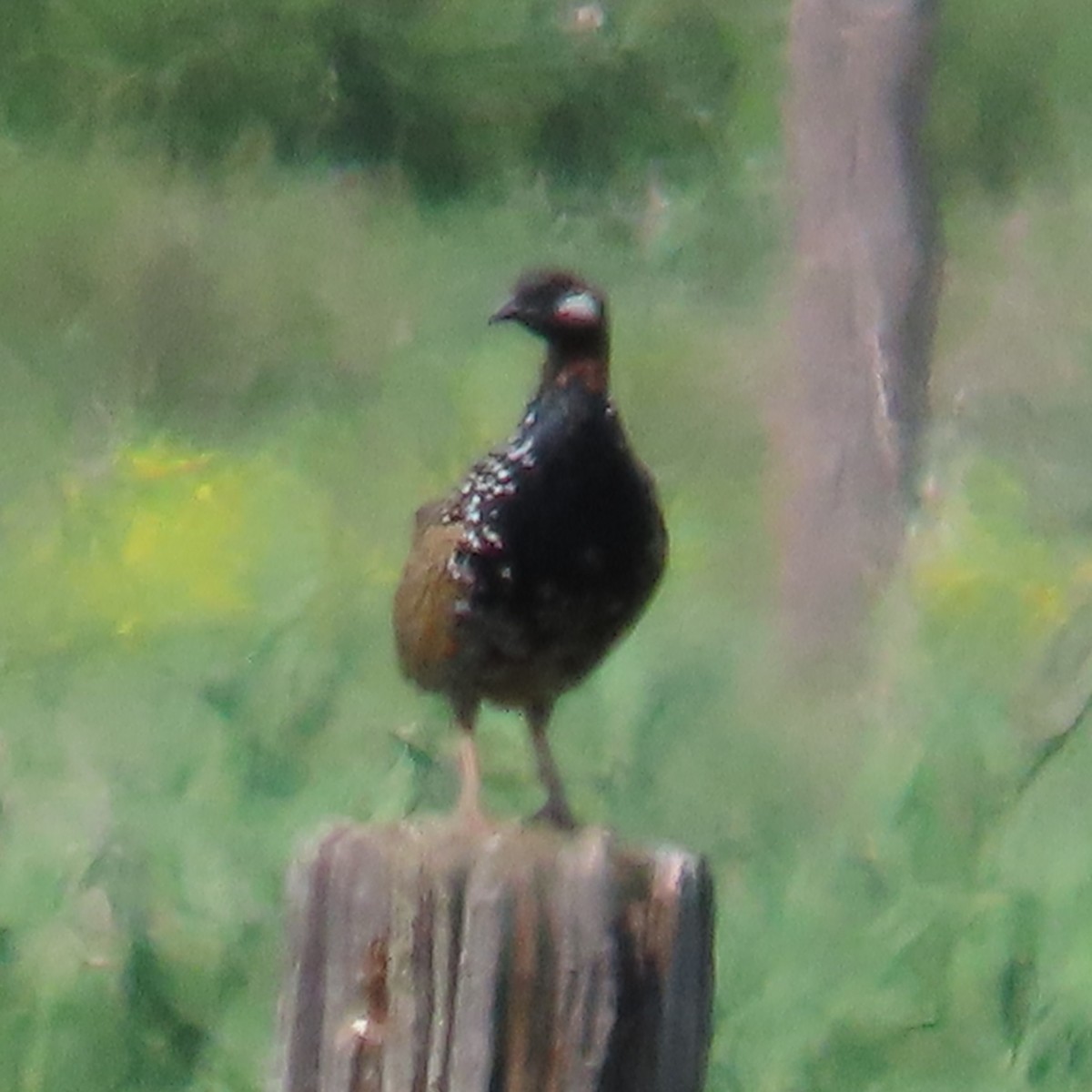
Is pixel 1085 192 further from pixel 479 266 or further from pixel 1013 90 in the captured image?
pixel 479 266

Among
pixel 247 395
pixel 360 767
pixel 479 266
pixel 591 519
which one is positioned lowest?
pixel 247 395

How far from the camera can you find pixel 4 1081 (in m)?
4.21

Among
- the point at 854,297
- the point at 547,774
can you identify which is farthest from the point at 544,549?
the point at 854,297

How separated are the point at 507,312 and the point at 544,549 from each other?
32 cm

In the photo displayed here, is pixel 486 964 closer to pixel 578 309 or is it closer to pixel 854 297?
pixel 578 309

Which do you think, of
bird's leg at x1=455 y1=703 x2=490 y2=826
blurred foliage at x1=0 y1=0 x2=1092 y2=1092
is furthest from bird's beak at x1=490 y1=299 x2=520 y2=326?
blurred foliage at x1=0 y1=0 x2=1092 y2=1092

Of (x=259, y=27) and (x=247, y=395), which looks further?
(x=259, y=27)

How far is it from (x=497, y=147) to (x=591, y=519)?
6.61 metres

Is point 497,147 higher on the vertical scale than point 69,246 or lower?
higher

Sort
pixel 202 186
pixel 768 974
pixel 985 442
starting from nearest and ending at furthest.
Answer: pixel 768 974 < pixel 985 442 < pixel 202 186

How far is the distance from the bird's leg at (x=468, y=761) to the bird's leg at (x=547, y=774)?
0.08m

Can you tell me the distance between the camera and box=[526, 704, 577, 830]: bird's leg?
3.33 metres

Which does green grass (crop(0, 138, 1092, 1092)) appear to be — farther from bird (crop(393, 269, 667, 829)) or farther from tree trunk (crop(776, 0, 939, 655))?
bird (crop(393, 269, 667, 829))

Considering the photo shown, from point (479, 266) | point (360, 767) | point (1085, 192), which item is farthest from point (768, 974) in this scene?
point (1085, 192)
